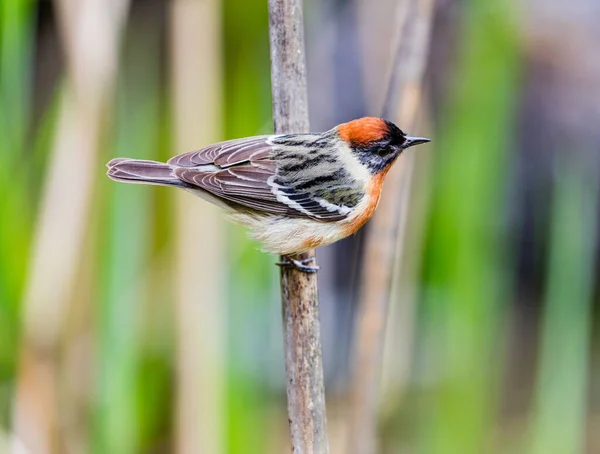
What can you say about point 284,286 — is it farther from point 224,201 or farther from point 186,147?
point 186,147

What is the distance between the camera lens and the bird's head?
2359 mm

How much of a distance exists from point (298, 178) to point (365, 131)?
262mm

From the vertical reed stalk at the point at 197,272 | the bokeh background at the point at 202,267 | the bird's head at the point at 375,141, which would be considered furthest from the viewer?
the vertical reed stalk at the point at 197,272

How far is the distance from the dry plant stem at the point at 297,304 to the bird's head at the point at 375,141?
0.26 meters

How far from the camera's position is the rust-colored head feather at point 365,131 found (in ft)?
7.83

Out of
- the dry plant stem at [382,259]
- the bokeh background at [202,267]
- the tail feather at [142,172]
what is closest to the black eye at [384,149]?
the dry plant stem at [382,259]

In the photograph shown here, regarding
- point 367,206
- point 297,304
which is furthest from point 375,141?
point 297,304

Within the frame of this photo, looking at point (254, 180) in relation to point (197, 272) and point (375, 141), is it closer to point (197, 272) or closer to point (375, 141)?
point (375, 141)

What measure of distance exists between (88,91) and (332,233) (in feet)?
3.04

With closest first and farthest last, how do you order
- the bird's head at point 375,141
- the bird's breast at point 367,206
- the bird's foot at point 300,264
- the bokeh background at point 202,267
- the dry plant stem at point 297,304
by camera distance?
the dry plant stem at point 297,304
the bird's foot at point 300,264
the bird's head at point 375,141
the bird's breast at point 367,206
the bokeh background at point 202,267

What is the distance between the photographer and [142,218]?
9.82ft

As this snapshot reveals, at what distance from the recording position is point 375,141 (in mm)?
2439

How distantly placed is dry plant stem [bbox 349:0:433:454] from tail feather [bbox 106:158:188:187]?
0.62 metres

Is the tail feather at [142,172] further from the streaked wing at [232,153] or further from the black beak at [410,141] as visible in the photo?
the black beak at [410,141]
